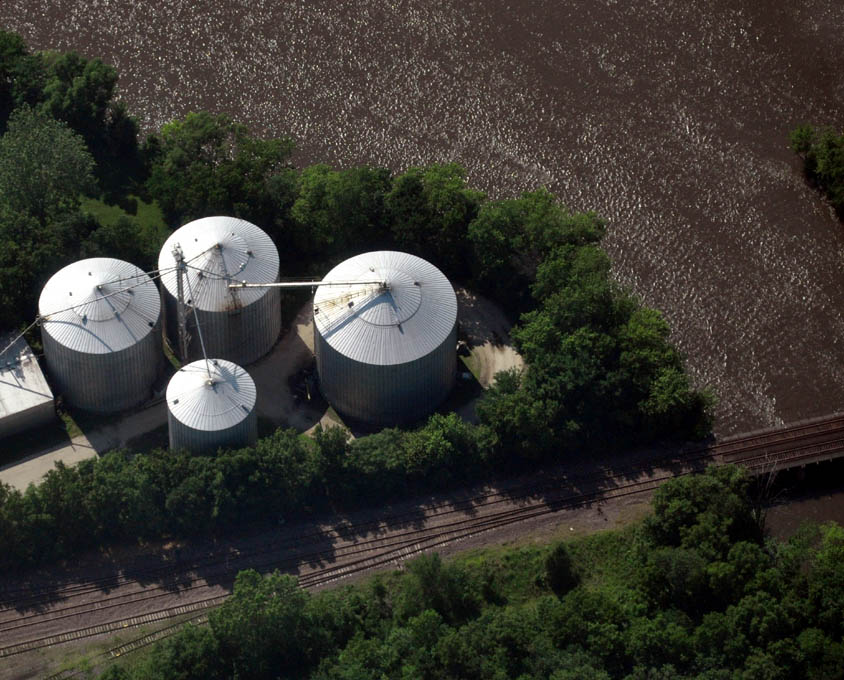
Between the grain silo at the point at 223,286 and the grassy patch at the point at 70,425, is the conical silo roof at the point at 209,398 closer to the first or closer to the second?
the grain silo at the point at 223,286

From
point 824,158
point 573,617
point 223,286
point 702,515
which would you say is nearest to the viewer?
point 573,617

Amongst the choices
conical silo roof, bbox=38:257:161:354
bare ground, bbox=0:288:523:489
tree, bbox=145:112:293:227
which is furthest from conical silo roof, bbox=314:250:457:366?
tree, bbox=145:112:293:227

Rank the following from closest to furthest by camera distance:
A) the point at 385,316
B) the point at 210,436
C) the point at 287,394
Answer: the point at 210,436 < the point at 385,316 < the point at 287,394

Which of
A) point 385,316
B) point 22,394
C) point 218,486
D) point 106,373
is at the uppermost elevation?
point 385,316

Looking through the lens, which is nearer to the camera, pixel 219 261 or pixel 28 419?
pixel 28 419

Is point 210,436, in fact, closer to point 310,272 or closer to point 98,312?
point 98,312

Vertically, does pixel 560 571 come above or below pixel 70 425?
above

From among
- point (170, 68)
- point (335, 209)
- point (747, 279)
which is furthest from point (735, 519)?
point (170, 68)

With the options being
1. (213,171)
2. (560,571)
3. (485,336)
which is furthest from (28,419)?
(560,571)
